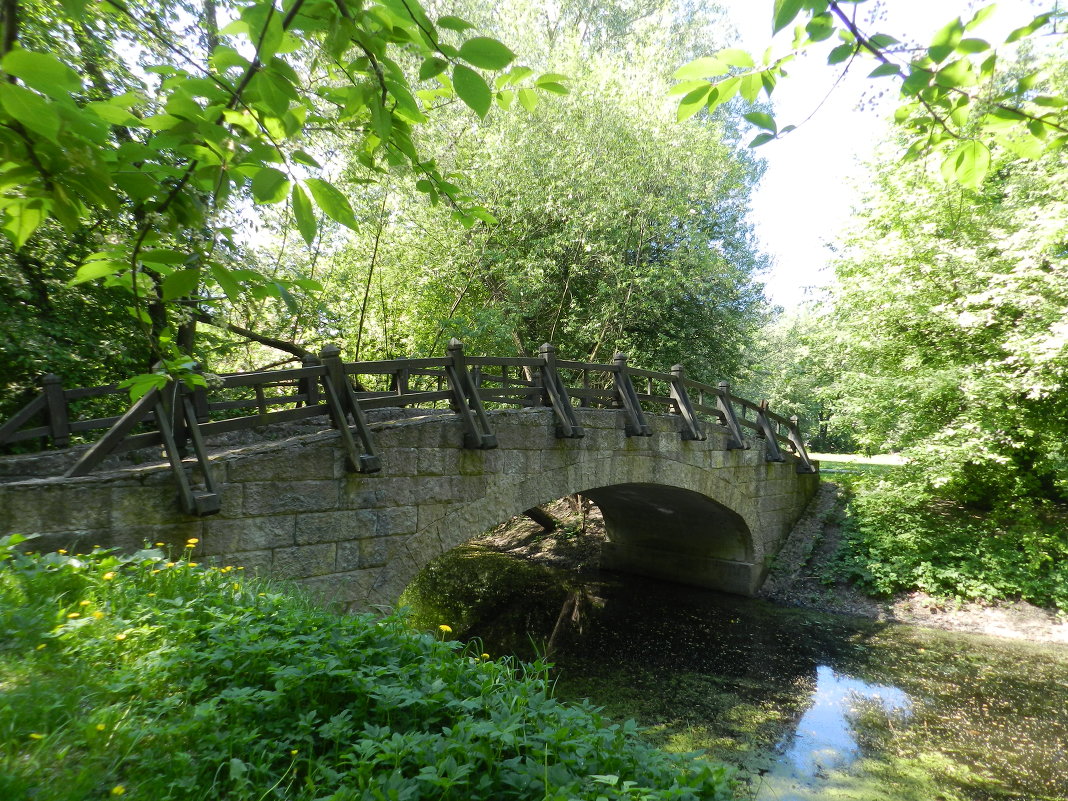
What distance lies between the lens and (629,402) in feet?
29.1

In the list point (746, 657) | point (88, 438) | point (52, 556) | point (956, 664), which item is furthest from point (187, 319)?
point (956, 664)

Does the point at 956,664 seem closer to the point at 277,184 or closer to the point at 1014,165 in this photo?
the point at 1014,165

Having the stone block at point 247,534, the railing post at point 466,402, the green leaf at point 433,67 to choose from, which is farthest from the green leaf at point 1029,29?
the railing post at point 466,402

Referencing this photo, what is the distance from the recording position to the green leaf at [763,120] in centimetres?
158

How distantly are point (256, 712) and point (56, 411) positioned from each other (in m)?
4.49

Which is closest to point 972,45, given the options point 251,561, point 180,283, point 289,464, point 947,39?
point 947,39

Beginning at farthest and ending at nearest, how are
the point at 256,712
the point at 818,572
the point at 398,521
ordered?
the point at 818,572, the point at 398,521, the point at 256,712

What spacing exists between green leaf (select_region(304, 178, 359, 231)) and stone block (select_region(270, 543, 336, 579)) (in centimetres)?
409

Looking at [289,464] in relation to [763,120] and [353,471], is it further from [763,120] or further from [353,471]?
[763,120]

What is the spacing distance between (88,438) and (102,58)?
13.2ft

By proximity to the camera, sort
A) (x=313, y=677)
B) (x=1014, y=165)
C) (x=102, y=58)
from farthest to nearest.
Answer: (x=1014, y=165) → (x=102, y=58) → (x=313, y=677)

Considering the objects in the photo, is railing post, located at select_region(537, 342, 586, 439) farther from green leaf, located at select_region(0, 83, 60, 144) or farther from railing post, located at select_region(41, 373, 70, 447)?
green leaf, located at select_region(0, 83, 60, 144)

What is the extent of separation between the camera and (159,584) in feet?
11.0

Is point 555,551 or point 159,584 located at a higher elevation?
point 159,584
